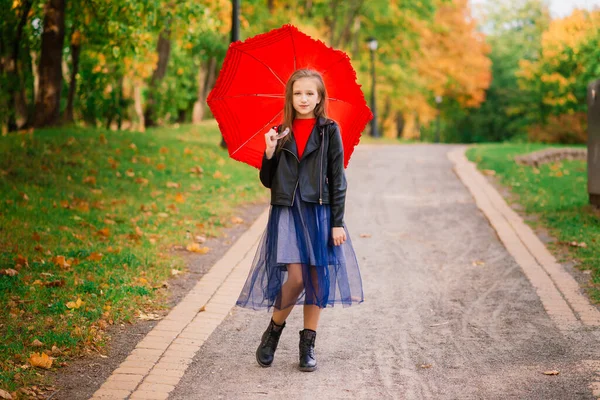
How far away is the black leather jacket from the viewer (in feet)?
16.0

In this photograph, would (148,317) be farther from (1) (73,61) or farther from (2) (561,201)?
(1) (73,61)

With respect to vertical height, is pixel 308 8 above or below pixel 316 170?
above

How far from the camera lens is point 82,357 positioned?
504 cm

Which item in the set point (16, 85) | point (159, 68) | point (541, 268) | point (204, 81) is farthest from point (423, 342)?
point (204, 81)

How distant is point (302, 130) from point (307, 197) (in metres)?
0.44

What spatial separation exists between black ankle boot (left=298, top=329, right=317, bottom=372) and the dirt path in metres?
0.07

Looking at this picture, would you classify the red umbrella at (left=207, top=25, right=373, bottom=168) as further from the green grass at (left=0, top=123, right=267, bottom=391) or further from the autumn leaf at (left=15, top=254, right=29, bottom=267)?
the autumn leaf at (left=15, top=254, right=29, bottom=267)

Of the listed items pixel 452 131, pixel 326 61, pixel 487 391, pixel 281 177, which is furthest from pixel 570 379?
pixel 452 131

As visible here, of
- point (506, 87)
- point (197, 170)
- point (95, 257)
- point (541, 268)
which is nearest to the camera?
point (95, 257)

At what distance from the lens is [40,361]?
15.6 ft

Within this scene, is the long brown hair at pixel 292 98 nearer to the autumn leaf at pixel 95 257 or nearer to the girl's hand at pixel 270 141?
the girl's hand at pixel 270 141

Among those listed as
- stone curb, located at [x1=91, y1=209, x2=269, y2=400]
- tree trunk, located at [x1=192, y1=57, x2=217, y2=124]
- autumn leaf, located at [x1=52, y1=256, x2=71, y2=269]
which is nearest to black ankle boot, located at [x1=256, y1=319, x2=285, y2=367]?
stone curb, located at [x1=91, y1=209, x2=269, y2=400]

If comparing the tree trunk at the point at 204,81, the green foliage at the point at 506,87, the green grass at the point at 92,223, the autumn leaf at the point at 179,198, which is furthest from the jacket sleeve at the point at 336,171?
the green foliage at the point at 506,87

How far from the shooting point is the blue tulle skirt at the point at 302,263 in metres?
4.88
